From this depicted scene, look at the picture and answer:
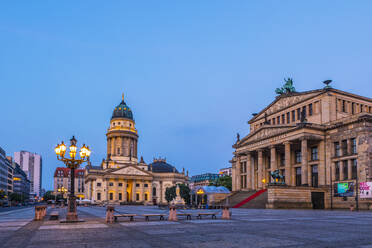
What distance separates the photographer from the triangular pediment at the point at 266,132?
60197mm

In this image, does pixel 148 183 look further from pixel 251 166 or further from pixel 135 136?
pixel 251 166

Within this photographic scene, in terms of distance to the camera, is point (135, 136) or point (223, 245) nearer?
point (223, 245)

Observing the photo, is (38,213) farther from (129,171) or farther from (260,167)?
(129,171)

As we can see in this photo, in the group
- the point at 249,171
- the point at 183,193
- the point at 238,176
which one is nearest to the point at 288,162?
the point at 249,171

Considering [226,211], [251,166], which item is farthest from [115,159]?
[226,211]

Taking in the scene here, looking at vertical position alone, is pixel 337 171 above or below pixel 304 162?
below

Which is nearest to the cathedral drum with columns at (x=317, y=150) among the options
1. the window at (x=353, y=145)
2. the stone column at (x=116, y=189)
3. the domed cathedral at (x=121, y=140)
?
the window at (x=353, y=145)

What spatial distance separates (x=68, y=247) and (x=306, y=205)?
46.4m

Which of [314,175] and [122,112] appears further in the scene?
[122,112]

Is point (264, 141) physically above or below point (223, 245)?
above

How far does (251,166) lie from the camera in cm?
7138

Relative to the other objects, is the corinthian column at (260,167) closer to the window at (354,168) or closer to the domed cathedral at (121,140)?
the window at (354,168)

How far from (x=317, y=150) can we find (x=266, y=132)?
949 cm

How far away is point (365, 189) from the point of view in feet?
157
